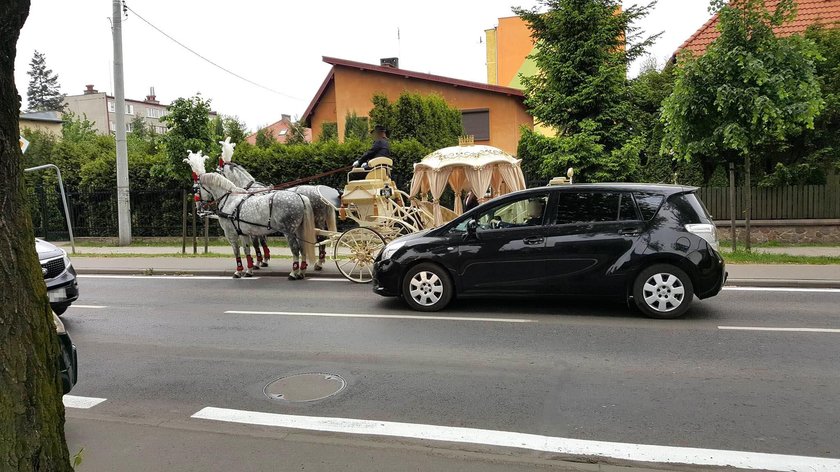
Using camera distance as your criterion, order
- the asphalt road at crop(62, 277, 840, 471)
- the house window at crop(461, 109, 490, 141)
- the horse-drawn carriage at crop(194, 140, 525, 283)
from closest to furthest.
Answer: the asphalt road at crop(62, 277, 840, 471), the horse-drawn carriage at crop(194, 140, 525, 283), the house window at crop(461, 109, 490, 141)

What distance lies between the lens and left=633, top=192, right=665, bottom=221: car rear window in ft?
26.6

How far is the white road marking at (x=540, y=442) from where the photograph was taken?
3.86m

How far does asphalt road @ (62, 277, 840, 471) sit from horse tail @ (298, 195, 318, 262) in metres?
2.77

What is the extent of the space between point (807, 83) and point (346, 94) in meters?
21.2

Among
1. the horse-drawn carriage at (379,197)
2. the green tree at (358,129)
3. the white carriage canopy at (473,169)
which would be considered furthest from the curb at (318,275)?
the green tree at (358,129)

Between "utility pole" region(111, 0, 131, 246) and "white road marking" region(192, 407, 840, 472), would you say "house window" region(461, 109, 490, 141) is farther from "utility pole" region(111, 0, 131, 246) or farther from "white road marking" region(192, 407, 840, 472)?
"white road marking" region(192, 407, 840, 472)

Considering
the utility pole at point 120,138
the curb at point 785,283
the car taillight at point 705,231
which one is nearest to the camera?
the car taillight at point 705,231

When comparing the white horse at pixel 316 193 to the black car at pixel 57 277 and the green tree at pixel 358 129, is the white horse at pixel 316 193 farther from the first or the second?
the green tree at pixel 358 129

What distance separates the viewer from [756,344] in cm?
673

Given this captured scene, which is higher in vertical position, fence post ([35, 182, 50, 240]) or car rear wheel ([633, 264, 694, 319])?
fence post ([35, 182, 50, 240])

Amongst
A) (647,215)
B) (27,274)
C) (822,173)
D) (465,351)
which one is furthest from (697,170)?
(27,274)

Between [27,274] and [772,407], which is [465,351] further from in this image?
[27,274]

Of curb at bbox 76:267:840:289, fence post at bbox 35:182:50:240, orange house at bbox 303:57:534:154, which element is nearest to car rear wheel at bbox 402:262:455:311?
curb at bbox 76:267:840:289

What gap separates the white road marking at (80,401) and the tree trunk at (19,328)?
112 inches
